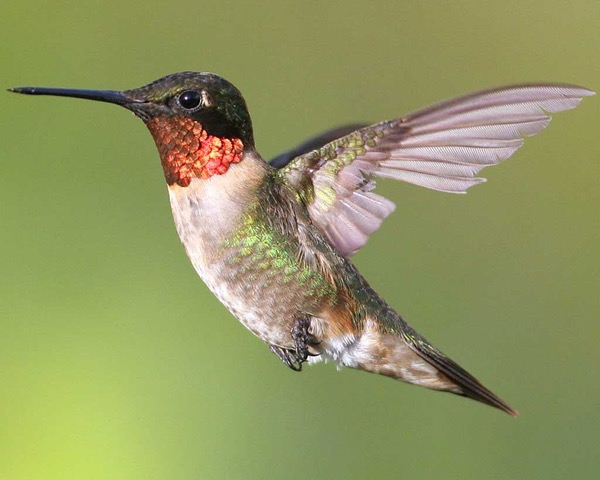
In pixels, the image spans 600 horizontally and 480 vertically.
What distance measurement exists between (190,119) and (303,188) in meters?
0.39

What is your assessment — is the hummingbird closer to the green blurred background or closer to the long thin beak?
the long thin beak

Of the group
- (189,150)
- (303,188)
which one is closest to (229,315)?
(303,188)

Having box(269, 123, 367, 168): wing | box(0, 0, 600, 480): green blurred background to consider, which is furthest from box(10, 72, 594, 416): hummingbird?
box(0, 0, 600, 480): green blurred background

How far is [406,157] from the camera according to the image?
236 centimetres

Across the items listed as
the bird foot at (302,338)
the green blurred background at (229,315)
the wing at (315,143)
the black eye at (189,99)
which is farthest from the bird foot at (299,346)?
the green blurred background at (229,315)

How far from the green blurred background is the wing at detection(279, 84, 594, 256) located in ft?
5.00

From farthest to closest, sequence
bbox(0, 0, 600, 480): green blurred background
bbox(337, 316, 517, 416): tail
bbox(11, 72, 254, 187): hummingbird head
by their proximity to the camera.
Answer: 1. bbox(0, 0, 600, 480): green blurred background
2. bbox(337, 316, 517, 416): tail
3. bbox(11, 72, 254, 187): hummingbird head

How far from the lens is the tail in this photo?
2578 millimetres

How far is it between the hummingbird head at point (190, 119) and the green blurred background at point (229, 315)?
67.1 inches

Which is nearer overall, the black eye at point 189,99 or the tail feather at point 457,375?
the black eye at point 189,99

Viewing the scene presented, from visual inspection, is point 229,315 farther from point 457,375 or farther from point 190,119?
point 190,119

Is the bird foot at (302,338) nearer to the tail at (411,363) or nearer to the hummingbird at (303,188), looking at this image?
the hummingbird at (303,188)

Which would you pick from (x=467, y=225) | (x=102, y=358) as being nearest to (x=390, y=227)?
(x=467, y=225)

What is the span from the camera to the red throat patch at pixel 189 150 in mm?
2098
